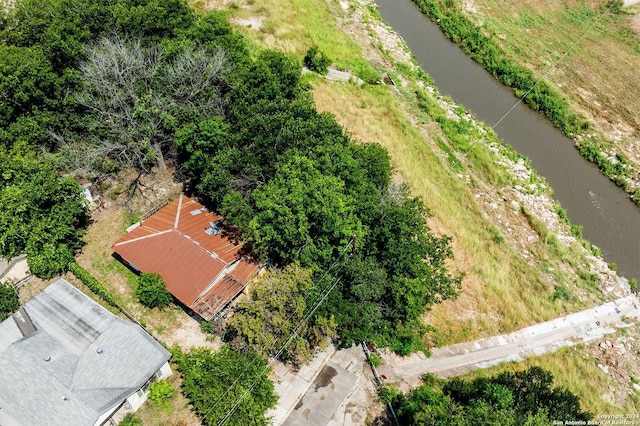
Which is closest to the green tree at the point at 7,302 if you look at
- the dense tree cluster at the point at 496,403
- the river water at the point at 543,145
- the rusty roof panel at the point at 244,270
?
the rusty roof panel at the point at 244,270

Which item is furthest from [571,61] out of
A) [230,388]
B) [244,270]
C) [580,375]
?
[230,388]

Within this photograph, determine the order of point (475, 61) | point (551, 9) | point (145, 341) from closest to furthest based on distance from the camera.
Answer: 1. point (145, 341)
2. point (475, 61)
3. point (551, 9)

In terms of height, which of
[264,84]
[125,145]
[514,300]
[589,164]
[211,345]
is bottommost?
[211,345]

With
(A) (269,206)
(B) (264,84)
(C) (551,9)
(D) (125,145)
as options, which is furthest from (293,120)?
(C) (551,9)

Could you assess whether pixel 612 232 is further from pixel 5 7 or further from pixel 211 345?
pixel 5 7

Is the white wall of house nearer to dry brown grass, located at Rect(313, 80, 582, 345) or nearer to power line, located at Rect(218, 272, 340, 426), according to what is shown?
power line, located at Rect(218, 272, 340, 426)

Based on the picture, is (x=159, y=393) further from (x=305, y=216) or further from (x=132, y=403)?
(x=305, y=216)
